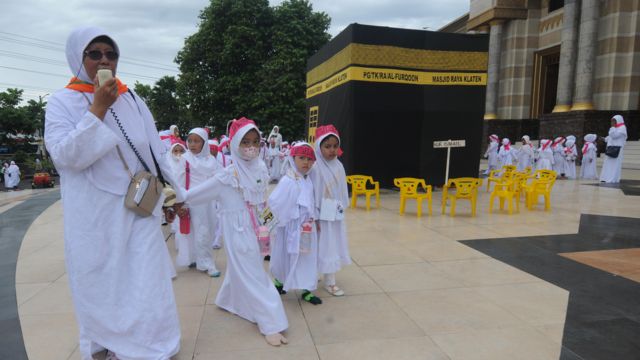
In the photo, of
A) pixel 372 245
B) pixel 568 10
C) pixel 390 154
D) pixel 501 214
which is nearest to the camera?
pixel 372 245

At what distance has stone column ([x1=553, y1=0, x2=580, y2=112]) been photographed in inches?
734

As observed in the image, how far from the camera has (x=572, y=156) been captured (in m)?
15.2

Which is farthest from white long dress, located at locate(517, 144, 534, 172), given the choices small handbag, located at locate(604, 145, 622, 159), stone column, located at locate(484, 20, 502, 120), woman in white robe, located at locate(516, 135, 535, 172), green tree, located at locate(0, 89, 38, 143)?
green tree, located at locate(0, 89, 38, 143)

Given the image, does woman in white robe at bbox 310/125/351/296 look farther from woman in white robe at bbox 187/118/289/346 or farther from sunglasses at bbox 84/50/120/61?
sunglasses at bbox 84/50/120/61

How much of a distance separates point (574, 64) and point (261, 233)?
21024 millimetres

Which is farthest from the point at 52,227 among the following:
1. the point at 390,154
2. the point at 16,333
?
the point at 390,154

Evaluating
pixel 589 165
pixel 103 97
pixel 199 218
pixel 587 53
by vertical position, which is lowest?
pixel 199 218

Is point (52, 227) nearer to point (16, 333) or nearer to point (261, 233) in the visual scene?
point (16, 333)

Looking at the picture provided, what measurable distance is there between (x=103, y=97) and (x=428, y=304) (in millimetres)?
3023

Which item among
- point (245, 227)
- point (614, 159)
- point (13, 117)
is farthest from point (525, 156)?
point (13, 117)

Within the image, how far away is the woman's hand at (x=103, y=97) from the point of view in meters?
2.06

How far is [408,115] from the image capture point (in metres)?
10.3

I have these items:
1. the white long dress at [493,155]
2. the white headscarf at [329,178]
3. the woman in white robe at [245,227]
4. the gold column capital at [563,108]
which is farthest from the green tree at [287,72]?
the woman in white robe at [245,227]

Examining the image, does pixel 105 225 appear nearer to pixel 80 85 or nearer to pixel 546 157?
pixel 80 85
